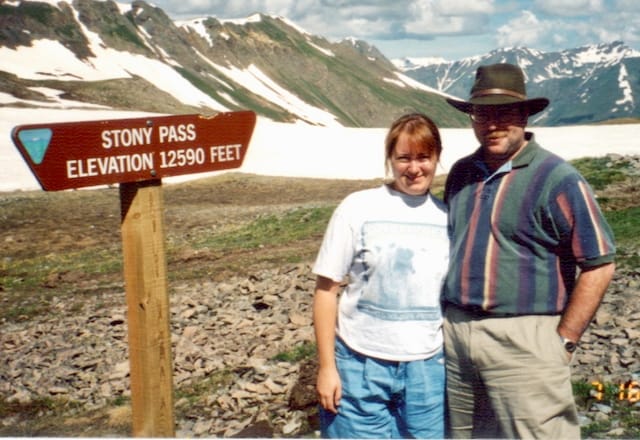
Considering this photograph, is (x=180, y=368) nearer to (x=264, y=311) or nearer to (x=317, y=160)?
(x=264, y=311)

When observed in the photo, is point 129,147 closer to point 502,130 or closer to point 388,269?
point 388,269

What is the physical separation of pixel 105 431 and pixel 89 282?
26.0ft

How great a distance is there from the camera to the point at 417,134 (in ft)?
13.5

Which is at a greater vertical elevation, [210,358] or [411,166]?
[411,166]

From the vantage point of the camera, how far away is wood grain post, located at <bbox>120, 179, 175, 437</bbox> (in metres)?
4.31

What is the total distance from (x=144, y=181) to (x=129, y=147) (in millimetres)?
276

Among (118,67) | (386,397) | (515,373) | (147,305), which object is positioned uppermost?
(118,67)

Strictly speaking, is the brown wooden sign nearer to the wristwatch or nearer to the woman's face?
the woman's face

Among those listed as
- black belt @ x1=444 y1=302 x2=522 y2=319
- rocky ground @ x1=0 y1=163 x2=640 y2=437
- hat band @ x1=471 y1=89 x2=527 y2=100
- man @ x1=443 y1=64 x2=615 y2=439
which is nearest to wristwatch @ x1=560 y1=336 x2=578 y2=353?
man @ x1=443 y1=64 x2=615 y2=439

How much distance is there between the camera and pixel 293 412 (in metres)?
7.31

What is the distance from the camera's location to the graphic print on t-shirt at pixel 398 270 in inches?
159

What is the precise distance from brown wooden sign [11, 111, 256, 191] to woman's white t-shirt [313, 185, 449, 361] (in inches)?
45.2

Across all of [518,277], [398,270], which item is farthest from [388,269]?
[518,277]

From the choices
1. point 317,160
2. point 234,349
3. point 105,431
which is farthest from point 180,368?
point 317,160
